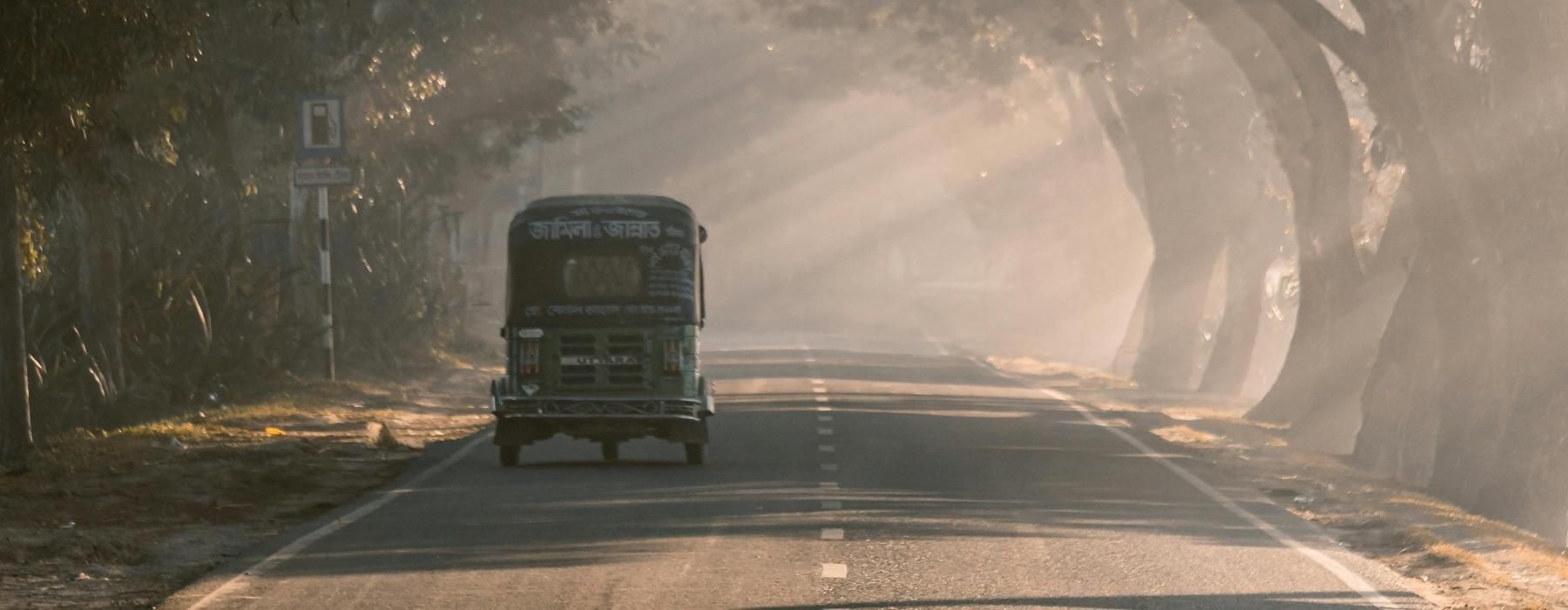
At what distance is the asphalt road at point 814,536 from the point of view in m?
12.2

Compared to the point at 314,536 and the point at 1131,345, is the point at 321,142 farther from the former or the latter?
the point at 1131,345

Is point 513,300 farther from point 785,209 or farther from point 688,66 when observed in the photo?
point 785,209

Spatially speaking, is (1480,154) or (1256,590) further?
(1480,154)

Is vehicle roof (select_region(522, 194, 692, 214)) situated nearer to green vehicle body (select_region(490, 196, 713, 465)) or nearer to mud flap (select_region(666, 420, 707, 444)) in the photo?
green vehicle body (select_region(490, 196, 713, 465))

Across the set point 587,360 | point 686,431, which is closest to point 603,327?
point 587,360

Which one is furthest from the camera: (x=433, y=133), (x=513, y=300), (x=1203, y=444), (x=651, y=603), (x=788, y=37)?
(x=788, y=37)

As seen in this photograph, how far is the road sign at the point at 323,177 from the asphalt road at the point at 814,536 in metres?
6.54

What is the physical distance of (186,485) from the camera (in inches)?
715

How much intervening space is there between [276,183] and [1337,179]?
570 inches

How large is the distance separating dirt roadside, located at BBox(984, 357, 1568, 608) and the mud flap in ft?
15.6

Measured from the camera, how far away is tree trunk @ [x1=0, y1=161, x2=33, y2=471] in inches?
754

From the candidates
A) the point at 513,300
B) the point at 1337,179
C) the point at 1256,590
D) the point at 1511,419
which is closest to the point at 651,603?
the point at 1256,590

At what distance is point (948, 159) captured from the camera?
8550cm

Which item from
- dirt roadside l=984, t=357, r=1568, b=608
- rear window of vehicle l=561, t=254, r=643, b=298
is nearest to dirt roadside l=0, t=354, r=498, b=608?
rear window of vehicle l=561, t=254, r=643, b=298
